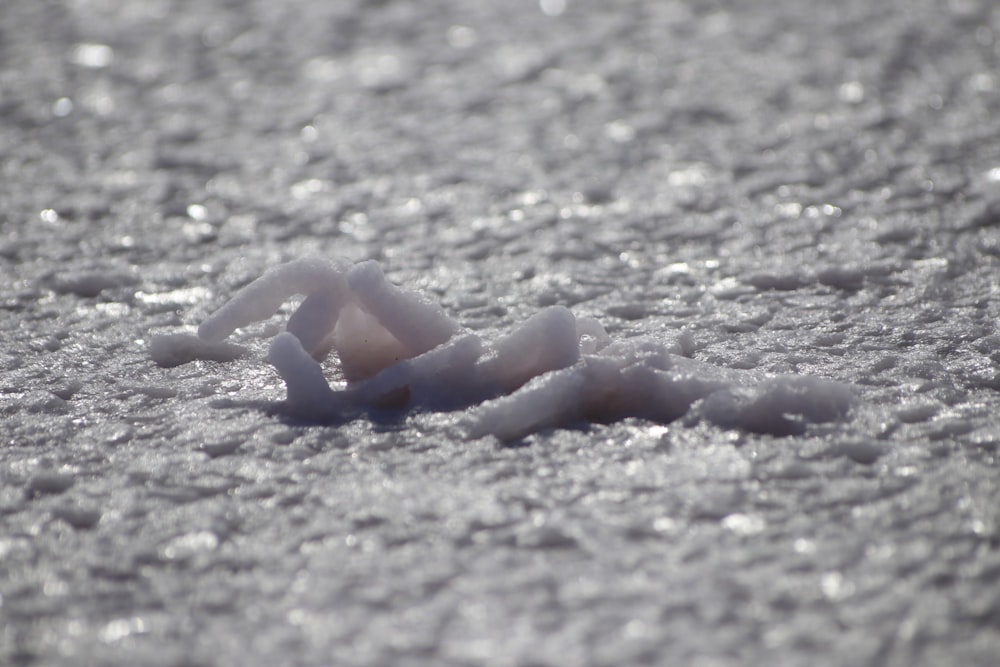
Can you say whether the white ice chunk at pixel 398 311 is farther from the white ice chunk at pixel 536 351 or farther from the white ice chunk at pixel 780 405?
the white ice chunk at pixel 780 405

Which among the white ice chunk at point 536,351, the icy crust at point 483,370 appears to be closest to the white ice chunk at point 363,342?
the icy crust at point 483,370

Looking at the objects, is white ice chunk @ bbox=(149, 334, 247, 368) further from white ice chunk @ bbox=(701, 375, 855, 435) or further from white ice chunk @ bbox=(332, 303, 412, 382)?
white ice chunk @ bbox=(701, 375, 855, 435)

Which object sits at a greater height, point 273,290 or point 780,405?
point 273,290

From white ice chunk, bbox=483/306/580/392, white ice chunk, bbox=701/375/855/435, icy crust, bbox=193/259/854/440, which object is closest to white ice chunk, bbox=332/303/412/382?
icy crust, bbox=193/259/854/440

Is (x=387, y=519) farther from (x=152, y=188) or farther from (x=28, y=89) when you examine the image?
(x=28, y=89)

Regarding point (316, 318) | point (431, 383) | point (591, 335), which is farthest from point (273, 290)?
point (591, 335)

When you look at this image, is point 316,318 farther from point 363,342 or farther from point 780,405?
point 780,405
